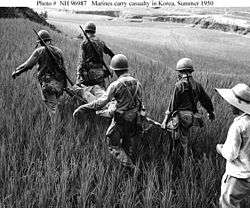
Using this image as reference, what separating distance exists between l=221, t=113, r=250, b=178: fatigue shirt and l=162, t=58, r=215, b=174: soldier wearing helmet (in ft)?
2.83

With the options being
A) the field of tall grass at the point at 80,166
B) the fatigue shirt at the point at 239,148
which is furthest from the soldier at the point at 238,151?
the field of tall grass at the point at 80,166

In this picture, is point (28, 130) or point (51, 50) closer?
point (28, 130)

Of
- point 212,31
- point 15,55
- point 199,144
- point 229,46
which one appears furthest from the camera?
point 212,31

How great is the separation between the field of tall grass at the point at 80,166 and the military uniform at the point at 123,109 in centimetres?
12

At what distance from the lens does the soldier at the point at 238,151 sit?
8.40 ft

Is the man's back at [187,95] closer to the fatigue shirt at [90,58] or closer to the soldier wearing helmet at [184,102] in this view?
the soldier wearing helmet at [184,102]

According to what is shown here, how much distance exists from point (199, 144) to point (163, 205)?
160cm

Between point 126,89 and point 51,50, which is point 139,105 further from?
point 51,50

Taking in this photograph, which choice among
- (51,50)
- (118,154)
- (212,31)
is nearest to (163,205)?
(118,154)

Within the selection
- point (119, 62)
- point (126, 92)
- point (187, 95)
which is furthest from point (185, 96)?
point (119, 62)

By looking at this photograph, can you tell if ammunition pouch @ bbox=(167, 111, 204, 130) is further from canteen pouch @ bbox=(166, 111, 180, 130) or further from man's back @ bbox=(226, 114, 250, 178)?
man's back @ bbox=(226, 114, 250, 178)

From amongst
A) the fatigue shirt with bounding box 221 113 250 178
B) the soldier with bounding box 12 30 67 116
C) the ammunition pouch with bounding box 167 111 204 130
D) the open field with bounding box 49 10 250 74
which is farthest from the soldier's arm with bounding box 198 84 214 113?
the open field with bounding box 49 10 250 74

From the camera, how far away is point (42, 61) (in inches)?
181

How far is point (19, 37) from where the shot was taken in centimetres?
1152
